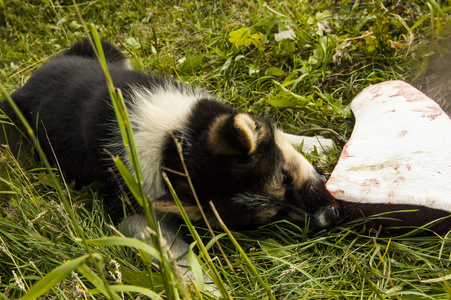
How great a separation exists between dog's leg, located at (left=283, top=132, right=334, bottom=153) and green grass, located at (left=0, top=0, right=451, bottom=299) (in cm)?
10

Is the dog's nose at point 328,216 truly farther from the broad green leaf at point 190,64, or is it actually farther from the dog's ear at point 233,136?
the broad green leaf at point 190,64

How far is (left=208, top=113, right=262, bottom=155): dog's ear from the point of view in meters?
3.03

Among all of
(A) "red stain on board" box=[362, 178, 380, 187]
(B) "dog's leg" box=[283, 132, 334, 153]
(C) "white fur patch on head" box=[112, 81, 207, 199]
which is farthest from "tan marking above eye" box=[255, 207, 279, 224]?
(B) "dog's leg" box=[283, 132, 334, 153]

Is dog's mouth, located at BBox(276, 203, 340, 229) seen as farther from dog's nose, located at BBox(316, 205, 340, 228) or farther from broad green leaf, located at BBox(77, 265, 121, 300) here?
broad green leaf, located at BBox(77, 265, 121, 300)

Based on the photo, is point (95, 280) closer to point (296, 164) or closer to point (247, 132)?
point (247, 132)

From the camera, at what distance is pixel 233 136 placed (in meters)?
3.05

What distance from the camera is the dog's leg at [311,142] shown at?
4.13 m

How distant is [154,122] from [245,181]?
0.97 meters

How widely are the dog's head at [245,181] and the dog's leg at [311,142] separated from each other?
744 millimetres

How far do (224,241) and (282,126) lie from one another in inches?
62.8

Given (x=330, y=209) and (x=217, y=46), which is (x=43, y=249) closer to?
(x=330, y=209)

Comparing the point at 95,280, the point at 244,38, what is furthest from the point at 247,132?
the point at 244,38

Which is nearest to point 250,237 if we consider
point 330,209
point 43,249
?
point 330,209

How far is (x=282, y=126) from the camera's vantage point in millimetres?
4598
